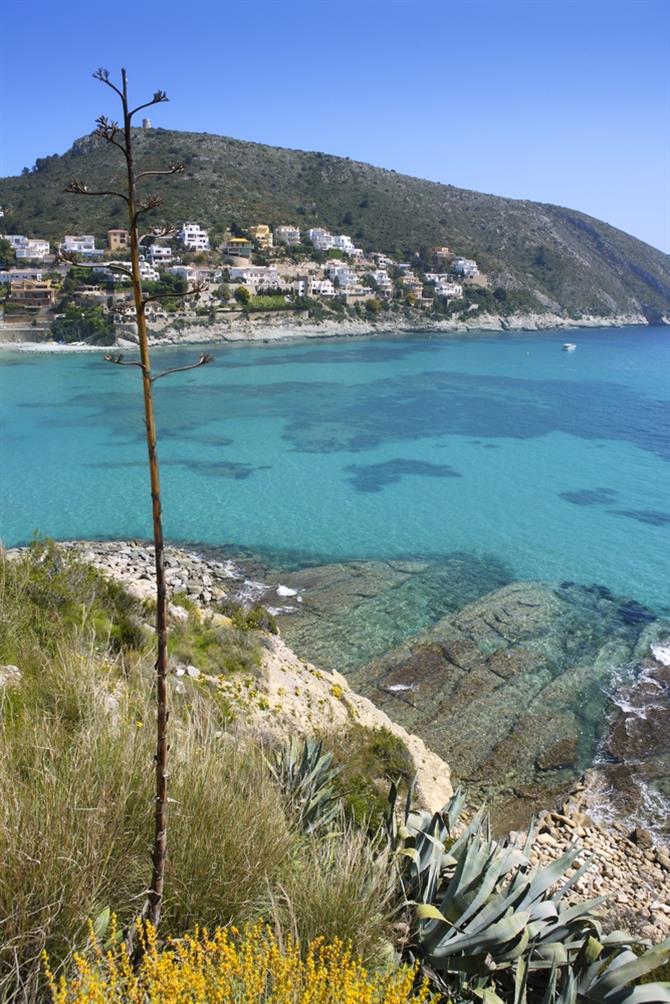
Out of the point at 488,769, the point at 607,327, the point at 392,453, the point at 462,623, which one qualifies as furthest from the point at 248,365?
the point at 607,327

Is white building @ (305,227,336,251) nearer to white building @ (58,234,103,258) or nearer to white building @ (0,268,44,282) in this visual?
white building @ (58,234,103,258)

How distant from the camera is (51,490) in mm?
21062

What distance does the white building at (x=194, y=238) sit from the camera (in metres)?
73.3

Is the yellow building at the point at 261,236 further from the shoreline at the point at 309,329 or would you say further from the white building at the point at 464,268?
the white building at the point at 464,268

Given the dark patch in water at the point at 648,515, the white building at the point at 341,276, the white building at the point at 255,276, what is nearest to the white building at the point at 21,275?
the white building at the point at 255,276

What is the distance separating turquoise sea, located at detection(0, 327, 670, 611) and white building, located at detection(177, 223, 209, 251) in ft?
98.8

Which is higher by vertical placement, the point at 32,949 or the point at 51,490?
the point at 32,949

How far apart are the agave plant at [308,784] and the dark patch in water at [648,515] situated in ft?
58.2

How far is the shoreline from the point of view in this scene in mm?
53531

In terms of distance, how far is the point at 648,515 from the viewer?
2098 centimetres

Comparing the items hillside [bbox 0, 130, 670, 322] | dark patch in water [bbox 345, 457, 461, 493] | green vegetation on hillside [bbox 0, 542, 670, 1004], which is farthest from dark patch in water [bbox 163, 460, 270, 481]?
hillside [bbox 0, 130, 670, 322]

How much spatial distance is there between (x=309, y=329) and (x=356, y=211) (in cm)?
4487

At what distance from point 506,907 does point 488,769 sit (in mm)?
5286

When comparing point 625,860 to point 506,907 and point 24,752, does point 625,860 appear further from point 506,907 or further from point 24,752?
point 24,752
